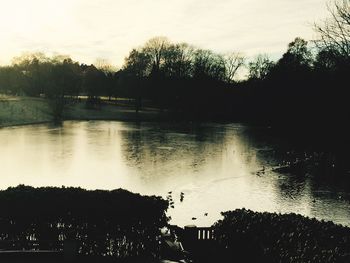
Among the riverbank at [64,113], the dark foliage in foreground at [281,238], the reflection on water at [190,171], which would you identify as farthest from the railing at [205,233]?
the riverbank at [64,113]

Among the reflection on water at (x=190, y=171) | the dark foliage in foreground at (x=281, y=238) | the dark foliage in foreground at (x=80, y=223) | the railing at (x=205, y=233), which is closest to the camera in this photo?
the dark foliage in foreground at (x=281, y=238)

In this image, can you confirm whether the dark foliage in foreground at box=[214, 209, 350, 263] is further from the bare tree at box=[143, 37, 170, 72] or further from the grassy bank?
the bare tree at box=[143, 37, 170, 72]

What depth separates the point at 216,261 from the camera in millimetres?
12945

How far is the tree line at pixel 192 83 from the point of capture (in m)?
79.8

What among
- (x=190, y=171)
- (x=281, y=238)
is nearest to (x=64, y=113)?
(x=190, y=171)

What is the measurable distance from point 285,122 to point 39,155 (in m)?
48.3

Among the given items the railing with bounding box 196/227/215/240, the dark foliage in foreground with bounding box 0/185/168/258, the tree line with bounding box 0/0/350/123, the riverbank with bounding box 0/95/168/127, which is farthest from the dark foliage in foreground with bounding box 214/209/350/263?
the riverbank with bounding box 0/95/168/127

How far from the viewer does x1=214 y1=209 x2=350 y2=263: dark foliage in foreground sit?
10.2 meters

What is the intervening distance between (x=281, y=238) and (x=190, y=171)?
89.3ft

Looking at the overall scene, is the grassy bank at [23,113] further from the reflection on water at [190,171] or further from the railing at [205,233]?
the railing at [205,233]

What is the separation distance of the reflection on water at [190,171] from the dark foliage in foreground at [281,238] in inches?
390

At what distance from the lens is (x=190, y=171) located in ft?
126

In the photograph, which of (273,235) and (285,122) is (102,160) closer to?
Answer: (273,235)

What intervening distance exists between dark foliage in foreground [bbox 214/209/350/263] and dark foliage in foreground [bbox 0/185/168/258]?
7.96ft
